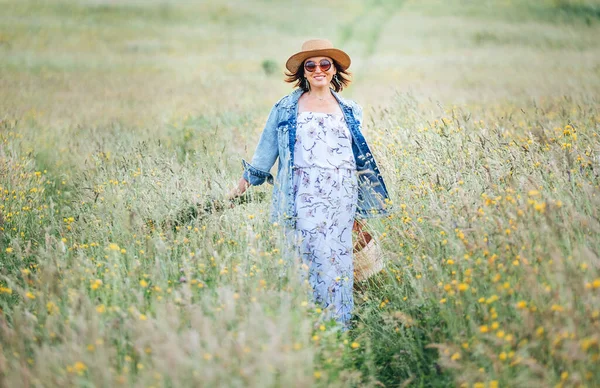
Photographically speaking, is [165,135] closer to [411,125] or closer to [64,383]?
[411,125]

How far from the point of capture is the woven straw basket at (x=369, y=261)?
4.03 meters

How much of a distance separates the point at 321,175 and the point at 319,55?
0.89 m

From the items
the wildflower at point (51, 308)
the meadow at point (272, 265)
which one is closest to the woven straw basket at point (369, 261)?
the meadow at point (272, 265)

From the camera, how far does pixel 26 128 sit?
8.20 meters

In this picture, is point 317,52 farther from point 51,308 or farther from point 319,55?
point 51,308

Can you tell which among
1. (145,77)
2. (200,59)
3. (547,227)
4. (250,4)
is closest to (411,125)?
(547,227)

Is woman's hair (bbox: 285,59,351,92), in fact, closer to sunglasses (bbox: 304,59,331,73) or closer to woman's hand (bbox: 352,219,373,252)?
sunglasses (bbox: 304,59,331,73)

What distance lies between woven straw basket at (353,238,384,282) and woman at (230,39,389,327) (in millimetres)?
116

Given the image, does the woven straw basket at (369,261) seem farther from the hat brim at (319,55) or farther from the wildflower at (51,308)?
the wildflower at (51,308)

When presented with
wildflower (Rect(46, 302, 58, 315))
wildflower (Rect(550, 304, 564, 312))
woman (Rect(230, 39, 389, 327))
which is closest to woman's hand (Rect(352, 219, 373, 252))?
woman (Rect(230, 39, 389, 327))

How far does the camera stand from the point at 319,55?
408 cm

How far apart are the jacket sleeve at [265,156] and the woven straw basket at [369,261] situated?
2.91 feet

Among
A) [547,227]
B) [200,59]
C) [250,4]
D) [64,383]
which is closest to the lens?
[64,383]

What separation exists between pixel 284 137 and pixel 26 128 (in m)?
5.72
